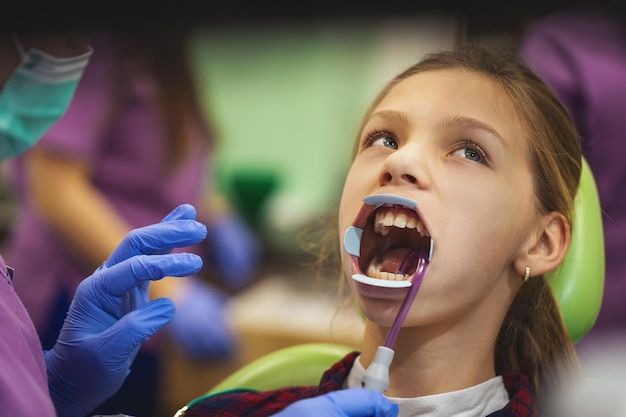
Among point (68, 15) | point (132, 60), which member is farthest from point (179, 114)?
point (68, 15)

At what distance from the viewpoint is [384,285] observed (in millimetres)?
772

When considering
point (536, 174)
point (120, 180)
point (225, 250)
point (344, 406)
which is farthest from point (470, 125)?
point (225, 250)

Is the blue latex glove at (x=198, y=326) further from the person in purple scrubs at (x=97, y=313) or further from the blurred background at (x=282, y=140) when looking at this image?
the person in purple scrubs at (x=97, y=313)

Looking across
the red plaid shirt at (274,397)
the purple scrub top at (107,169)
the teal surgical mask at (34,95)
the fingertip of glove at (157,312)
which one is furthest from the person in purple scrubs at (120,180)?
the fingertip of glove at (157,312)

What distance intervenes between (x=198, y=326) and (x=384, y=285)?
1.08m

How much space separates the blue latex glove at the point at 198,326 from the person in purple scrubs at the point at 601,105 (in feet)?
2.93

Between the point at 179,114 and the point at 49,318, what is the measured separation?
56 cm

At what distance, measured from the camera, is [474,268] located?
2.71ft

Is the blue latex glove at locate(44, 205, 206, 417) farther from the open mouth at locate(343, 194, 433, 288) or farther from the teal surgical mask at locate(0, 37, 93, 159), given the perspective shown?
the teal surgical mask at locate(0, 37, 93, 159)

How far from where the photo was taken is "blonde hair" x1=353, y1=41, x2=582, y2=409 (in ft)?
2.92

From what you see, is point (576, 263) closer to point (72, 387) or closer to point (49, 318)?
point (72, 387)

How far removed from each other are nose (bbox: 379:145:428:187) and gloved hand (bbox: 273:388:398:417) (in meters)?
0.24

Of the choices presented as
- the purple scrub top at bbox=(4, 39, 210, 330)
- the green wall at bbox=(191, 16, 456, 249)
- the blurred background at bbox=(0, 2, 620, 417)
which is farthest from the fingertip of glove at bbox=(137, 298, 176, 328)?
the green wall at bbox=(191, 16, 456, 249)

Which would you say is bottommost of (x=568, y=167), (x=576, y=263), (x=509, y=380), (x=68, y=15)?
(x=509, y=380)
